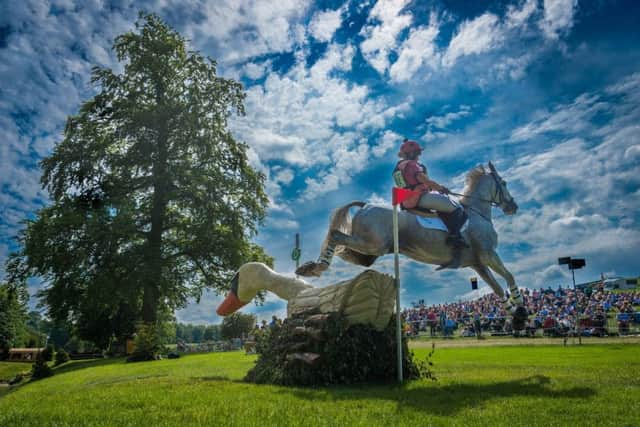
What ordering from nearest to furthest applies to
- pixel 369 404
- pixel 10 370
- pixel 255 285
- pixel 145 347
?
pixel 369 404 → pixel 255 285 → pixel 145 347 → pixel 10 370

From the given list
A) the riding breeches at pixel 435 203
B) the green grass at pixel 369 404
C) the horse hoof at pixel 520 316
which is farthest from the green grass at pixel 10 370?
Answer: the horse hoof at pixel 520 316

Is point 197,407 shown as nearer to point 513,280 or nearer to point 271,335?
point 271,335

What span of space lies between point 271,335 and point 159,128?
1680 cm

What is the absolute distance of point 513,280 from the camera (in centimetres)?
766

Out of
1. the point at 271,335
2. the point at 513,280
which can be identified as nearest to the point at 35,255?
the point at 271,335

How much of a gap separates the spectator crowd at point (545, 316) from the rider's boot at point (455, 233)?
1101cm

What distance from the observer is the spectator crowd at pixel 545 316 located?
2025 cm

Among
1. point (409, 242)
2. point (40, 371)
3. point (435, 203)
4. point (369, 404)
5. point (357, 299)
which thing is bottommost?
point (40, 371)

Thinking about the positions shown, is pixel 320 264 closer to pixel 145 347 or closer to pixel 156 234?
pixel 145 347

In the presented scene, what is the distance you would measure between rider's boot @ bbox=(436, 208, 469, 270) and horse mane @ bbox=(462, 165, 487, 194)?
78cm

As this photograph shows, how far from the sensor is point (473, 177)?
859 cm

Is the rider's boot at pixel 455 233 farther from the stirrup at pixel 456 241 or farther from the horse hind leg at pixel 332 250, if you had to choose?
the horse hind leg at pixel 332 250

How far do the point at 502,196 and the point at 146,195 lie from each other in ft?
61.6

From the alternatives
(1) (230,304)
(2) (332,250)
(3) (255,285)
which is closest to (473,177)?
(2) (332,250)
